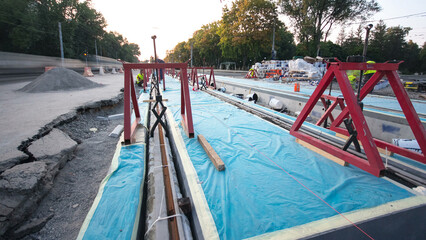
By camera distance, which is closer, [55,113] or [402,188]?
[402,188]

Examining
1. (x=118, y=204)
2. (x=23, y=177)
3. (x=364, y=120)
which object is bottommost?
(x=118, y=204)

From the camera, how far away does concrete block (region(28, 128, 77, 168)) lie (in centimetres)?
320

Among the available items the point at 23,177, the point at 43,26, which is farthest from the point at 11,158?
the point at 43,26

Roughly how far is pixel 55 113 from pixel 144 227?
515 cm

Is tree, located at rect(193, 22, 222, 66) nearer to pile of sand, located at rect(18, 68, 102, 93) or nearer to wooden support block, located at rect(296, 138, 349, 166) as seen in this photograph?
pile of sand, located at rect(18, 68, 102, 93)

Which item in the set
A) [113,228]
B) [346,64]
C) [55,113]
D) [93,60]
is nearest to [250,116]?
[346,64]

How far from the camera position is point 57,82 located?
37.4 feet

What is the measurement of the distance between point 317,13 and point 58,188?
39.1m

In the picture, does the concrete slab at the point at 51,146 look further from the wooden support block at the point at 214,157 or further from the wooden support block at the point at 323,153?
the wooden support block at the point at 323,153

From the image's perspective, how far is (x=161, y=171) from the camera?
285cm

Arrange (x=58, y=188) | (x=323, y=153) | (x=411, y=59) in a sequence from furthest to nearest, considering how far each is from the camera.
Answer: (x=411, y=59) → (x=323, y=153) → (x=58, y=188)

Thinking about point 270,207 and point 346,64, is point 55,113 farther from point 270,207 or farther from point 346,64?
point 346,64

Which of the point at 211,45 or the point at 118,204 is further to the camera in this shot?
the point at 211,45

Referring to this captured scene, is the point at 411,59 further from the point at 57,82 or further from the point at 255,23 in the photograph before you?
the point at 57,82
